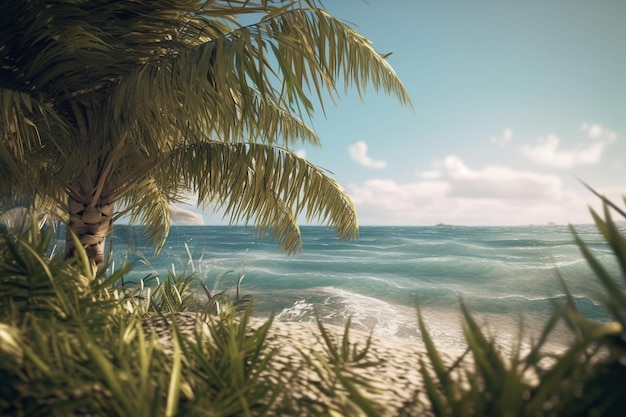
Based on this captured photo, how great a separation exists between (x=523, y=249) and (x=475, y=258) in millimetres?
7956

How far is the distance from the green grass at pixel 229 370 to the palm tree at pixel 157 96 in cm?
141

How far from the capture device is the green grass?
1022 millimetres

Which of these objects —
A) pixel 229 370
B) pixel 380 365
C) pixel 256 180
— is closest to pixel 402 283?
pixel 256 180

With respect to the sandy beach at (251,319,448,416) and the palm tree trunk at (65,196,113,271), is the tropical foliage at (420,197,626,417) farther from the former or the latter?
the palm tree trunk at (65,196,113,271)

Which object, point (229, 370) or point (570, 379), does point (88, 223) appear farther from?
point (570, 379)

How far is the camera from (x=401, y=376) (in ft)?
6.26

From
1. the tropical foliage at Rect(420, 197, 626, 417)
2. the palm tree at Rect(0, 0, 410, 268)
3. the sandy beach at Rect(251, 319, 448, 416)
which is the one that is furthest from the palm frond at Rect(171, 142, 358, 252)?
the tropical foliage at Rect(420, 197, 626, 417)

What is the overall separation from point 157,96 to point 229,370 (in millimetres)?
2538

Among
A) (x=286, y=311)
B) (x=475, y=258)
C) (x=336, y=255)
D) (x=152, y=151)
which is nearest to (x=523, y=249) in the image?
(x=475, y=258)

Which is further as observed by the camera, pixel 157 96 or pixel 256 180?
pixel 256 180

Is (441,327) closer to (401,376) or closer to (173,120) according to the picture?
(173,120)

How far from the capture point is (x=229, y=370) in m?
1.51

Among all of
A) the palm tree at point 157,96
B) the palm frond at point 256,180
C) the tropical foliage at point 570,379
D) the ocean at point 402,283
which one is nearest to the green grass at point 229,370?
the tropical foliage at point 570,379

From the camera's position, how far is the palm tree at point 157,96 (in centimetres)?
326
